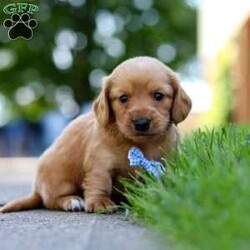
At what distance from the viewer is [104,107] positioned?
18.0 ft

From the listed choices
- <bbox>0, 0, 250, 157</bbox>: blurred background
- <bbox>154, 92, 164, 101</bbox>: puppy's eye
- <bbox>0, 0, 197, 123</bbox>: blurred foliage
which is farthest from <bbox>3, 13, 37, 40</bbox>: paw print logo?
<bbox>0, 0, 197, 123</bbox>: blurred foliage

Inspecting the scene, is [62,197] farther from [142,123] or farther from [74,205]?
[142,123]

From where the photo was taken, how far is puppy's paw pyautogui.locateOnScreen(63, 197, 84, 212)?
18.0 feet

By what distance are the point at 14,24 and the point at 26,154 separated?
2259 cm

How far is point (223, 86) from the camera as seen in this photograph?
67.7ft

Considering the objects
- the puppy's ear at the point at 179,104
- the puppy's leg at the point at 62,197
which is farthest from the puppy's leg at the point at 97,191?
the puppy's ear at the point at 179,104

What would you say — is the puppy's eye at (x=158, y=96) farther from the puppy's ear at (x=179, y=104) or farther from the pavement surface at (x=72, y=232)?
the pavement surface at (x=72, y=232)

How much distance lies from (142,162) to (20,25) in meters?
2.29

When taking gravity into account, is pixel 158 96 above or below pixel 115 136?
above

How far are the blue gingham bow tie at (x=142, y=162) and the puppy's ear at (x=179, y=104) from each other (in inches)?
12.8

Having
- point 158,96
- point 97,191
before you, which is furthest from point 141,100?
point 97,191

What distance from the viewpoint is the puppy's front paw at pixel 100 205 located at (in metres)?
5.23

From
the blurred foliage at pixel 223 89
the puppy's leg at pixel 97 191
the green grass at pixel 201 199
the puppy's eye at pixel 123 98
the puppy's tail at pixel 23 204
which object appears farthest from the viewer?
the blurred foliage at pixel 223 89

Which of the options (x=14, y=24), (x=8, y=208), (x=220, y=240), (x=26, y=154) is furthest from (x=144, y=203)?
(x=26, y=154)
